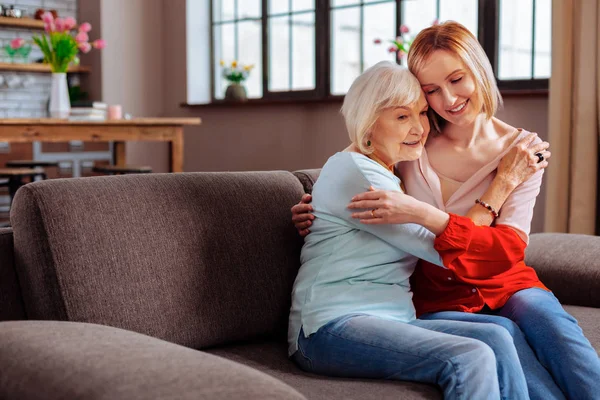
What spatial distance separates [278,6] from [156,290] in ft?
15.9

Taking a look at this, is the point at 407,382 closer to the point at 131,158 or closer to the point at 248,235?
the point at 248,235

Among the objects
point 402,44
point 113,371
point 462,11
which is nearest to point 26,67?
point 402,44

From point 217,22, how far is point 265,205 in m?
5.14

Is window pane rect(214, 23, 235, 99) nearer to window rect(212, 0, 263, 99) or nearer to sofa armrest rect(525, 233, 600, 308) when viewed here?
window rect(212, 0, 263, 99)

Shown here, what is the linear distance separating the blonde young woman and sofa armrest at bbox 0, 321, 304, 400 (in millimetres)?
571

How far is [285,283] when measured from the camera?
1.83 m

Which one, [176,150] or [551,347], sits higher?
[176,150]

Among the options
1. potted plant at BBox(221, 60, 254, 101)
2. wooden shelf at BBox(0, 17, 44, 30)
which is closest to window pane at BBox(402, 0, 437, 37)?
potted plant at BBox(221, 60, 254, 101)

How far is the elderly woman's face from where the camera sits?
1.71 metres

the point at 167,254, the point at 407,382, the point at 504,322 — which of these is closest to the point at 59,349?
the point at 167,254

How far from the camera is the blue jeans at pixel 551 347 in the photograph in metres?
1.54

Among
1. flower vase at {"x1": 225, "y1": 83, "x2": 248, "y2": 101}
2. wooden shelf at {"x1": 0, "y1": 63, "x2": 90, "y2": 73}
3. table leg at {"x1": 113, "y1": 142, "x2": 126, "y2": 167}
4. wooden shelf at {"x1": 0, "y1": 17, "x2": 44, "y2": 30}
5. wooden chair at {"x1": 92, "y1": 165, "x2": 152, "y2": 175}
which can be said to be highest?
wooden shelf at {"x1": 0, "y1": 17, "x2": 44, "y2": 30}

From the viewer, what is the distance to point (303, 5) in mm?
5965

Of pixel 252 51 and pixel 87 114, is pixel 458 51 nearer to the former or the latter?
pixel 87 114
